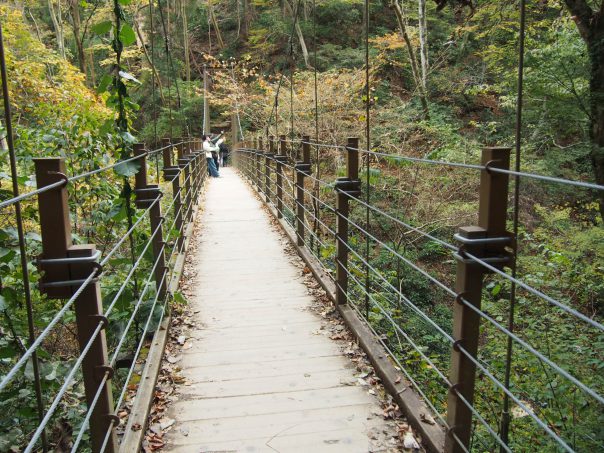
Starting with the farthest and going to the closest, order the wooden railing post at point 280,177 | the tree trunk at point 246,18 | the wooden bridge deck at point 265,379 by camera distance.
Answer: the tree trunk at point 246,18, the wooden railing post at point 280,177, the wooden bridge deck at point 265,379

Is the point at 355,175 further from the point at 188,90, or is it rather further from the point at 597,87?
the point at 188,90

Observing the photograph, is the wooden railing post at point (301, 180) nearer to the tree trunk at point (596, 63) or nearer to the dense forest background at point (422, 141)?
the dense forest background at point (422, 141)

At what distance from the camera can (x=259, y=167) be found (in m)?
10.0

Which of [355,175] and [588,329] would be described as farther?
[588,329]

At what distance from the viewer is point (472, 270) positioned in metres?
1.72

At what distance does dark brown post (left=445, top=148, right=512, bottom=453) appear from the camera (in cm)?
162

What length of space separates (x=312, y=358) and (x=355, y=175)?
1233 mm

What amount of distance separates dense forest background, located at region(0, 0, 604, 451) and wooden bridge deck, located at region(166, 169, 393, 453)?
2.13ft

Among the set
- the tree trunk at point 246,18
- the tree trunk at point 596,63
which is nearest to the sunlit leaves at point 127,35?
the tree trunk at point 596,63

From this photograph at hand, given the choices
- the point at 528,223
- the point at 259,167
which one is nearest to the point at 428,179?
the point at 528,223

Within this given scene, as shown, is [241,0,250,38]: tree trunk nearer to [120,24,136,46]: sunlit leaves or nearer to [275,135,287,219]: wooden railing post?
[275,135,287,219]: wooden railing post

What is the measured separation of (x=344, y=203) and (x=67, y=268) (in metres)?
2.12

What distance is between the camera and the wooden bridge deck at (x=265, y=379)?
219 centimetres

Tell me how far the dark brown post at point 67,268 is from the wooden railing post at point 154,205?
56.4 inches
